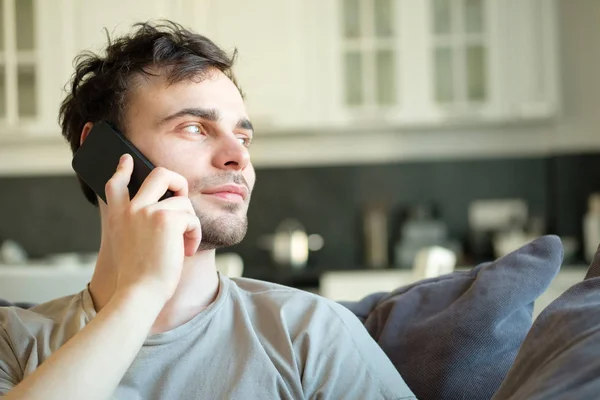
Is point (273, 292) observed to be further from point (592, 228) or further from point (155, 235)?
point (592, 228)

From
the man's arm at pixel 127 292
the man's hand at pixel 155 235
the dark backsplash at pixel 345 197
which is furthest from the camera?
the dark backsplash at pixel 345 197

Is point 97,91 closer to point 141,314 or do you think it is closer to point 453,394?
point 141,314

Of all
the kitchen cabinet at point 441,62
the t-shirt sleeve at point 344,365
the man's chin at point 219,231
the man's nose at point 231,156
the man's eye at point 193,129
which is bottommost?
the t-shirt sleeve at point 344,365

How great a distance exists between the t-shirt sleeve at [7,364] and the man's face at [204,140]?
0.35 m

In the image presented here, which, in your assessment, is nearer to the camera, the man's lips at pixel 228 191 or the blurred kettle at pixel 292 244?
the man's lips at pixel 228 191

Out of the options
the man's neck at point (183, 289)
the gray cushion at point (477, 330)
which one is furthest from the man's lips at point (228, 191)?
the gray cushion at point (477, 330)

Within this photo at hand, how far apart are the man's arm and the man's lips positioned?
186 millimetres

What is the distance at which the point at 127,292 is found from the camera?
104 cm

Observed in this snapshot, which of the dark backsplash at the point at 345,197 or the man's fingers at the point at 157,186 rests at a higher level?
the man's fingers at the point at 157,186

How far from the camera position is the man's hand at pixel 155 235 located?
1.06 metres

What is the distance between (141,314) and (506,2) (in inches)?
139

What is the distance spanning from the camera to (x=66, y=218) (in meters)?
4.52

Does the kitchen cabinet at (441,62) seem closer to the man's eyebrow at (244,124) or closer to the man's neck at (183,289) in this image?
the man's eyebrow at (244,124)

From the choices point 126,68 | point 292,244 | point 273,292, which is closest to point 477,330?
point 273,292
